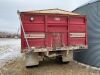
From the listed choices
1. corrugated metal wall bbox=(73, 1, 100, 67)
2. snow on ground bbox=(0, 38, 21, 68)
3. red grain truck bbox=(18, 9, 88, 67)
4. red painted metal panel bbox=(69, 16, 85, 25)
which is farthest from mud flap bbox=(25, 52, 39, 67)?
corrugated metal wall bbox=(73, 1, 100, 67)

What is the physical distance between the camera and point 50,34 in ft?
31.0

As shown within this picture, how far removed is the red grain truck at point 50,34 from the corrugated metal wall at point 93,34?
432 mm

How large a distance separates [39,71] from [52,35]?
5.72 ft

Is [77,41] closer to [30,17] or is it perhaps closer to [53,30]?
[53,30]

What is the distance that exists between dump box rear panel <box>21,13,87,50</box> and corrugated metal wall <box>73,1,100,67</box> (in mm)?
446

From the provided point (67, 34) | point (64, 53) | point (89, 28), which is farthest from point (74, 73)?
point (89, 28)

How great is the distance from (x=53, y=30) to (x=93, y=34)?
83.7 inches

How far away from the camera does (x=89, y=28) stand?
10.6 metres

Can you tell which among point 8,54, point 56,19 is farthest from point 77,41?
point 8,54

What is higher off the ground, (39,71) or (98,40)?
(98,40)

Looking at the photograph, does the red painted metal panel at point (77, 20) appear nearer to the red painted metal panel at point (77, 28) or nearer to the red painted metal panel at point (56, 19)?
the red painted metal panel at point (77, 28)

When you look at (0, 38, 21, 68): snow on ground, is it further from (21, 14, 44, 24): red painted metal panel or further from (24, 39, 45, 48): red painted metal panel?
(21, 14, 44, 24): red painted metal panel

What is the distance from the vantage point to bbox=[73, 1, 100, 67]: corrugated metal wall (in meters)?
9.96

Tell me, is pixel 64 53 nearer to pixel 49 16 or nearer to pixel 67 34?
pixel 67 34
